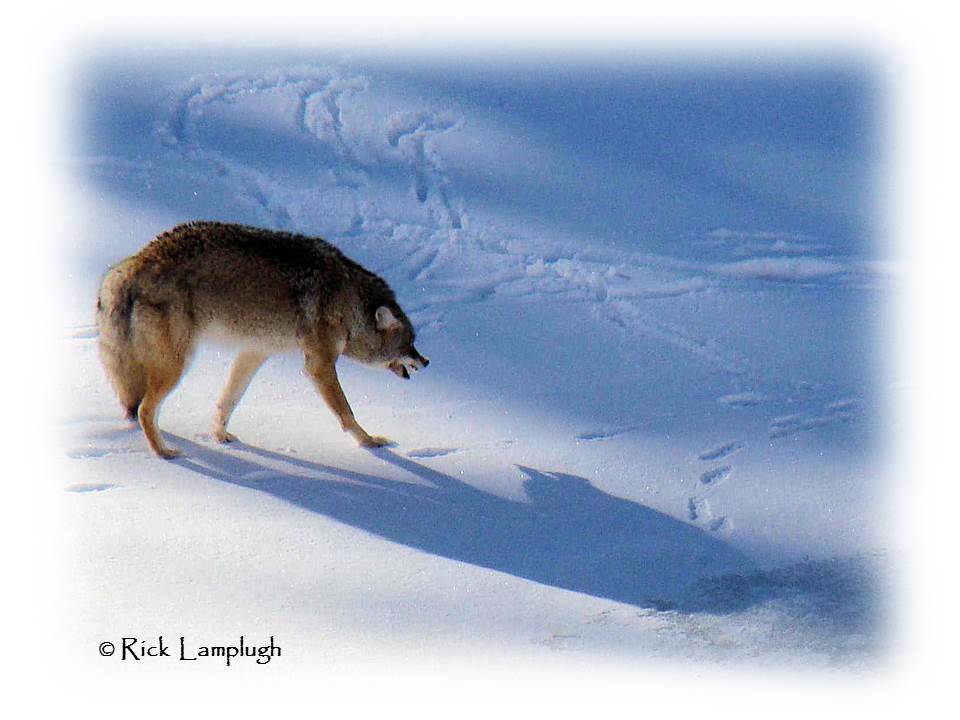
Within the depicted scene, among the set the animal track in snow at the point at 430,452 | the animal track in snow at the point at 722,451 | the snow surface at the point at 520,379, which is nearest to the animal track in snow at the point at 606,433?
the snow surface at the point at 520,379

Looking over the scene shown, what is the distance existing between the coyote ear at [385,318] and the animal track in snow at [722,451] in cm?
239

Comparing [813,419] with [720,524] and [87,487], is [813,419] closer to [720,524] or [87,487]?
[720,524]

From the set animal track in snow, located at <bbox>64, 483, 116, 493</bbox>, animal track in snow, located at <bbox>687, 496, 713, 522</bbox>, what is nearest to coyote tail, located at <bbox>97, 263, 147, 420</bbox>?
animal track in snow, located at <bbox>64, 483, 116, 493</bbox>

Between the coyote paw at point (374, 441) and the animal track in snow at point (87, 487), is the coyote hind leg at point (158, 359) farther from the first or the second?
the coyote paw at point (374, 441)

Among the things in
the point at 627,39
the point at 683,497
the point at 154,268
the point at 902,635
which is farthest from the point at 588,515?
the point at 627,39

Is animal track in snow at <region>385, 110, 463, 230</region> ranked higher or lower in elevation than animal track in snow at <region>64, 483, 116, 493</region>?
higher

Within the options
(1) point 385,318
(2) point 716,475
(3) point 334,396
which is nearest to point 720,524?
(2) point 716,475

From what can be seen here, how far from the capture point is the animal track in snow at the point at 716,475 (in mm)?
7867

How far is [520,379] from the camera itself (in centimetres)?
942

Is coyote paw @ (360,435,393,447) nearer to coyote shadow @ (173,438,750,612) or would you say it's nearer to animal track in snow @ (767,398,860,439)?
coyote shadow @ (173,438,750,612)

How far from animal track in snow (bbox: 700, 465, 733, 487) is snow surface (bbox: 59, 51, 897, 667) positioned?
0.07 feet

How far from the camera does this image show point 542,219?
12523 mm

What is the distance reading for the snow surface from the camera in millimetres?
6480

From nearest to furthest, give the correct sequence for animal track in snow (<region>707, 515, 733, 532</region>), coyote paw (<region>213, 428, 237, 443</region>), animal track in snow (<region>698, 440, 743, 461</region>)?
animal track in snow (<region>707, 515, 733, 532</region>) < animal track in snow (<region>698, 440, 743, 461</region>) < coyote paw (<region>213, 428, 237, 443</region>)
